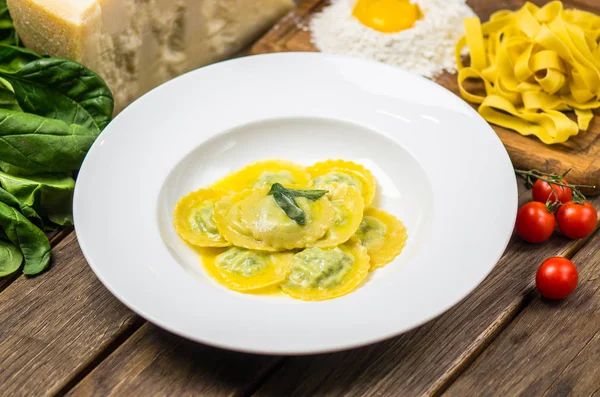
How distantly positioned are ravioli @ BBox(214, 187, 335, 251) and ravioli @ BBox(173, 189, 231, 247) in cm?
5

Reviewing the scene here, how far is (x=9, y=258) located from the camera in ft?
8.55

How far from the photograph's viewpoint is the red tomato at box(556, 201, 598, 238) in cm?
265

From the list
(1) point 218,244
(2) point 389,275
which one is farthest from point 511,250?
(1) point 218,244

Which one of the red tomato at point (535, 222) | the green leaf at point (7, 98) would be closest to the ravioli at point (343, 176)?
the red tomato at point (535, 222)

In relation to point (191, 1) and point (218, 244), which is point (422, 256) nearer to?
point (218, 244)

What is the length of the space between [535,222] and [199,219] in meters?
1.23

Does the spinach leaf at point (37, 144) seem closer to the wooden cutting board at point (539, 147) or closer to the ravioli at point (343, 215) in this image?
the ravioli at point (343, 215)

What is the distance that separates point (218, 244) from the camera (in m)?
2.54

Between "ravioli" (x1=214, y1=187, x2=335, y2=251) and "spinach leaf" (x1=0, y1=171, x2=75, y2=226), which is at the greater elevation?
"ravioli" (x1=214, y1=187, x2=335, y2=251)

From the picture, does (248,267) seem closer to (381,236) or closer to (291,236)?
(291,236)

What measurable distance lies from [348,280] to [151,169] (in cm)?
88

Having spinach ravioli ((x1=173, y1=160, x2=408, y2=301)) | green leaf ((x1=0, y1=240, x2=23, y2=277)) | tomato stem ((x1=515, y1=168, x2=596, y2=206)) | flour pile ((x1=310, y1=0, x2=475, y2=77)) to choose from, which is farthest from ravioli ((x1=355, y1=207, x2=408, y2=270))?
green leaf ((x1=0, y1=240, x2=23, y2=277))

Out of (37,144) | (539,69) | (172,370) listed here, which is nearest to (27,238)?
(37,144)

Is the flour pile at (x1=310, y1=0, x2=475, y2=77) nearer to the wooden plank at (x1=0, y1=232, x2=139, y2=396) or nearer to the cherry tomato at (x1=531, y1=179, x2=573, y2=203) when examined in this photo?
the cherry tomato at (x1=531, y1=179, x2=573, y2=203)
